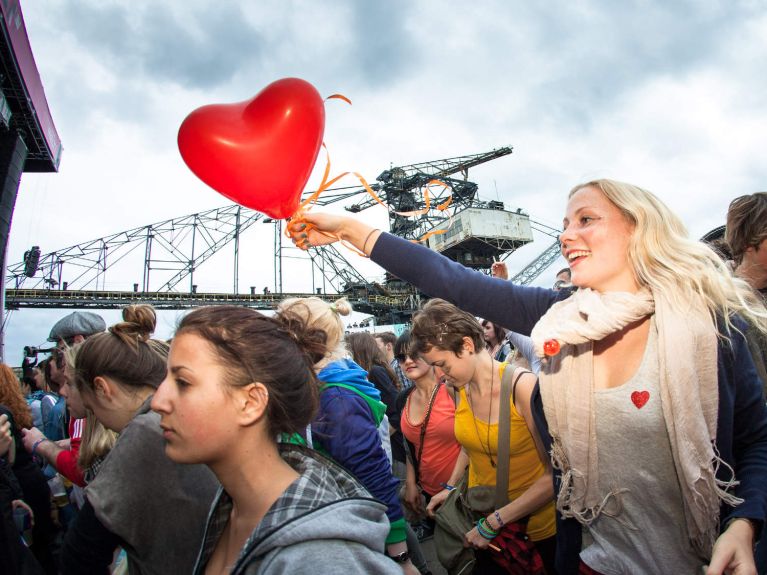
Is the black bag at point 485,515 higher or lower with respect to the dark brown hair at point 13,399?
lower

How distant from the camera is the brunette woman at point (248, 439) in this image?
105 cm

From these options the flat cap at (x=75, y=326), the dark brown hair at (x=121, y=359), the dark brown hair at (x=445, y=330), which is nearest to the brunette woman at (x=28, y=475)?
the flat cap at (x=75, y=326)

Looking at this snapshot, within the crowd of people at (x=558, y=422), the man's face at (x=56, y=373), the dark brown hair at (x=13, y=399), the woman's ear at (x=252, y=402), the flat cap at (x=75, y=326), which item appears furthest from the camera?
the man's face at (x=56, y=373)

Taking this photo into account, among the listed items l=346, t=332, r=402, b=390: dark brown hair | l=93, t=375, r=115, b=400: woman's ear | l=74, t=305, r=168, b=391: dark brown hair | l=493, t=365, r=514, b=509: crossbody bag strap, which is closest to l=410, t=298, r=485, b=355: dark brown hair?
l=493, t=365, r=514, b=509: crossbody bag strap

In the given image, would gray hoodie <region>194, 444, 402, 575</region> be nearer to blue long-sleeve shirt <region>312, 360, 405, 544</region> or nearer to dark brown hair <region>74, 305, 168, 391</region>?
blue long-sleeve shirt <region>312, 360, 405, 544</region>

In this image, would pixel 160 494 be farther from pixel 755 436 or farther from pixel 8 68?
pixel 8 68

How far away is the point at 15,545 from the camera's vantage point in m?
Answer: 1.77

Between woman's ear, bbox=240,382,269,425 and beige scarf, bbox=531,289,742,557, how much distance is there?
908mm

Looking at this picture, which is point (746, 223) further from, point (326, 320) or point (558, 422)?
point (326, 320)

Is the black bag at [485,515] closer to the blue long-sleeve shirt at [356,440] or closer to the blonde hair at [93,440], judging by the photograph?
the blue long-sleeve shirt at [356,440]

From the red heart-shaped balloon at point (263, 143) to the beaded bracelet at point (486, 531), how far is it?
1811mm

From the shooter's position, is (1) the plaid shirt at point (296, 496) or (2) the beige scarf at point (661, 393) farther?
(2) the beige scarf at point (661, 393)

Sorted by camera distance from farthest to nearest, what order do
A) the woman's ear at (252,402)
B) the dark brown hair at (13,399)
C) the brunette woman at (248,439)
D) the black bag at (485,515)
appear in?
the dark brown hair at (13,399)
the black bag at (485,515)
the woman's ear at (252,402)
the brunette woman at (248,439)

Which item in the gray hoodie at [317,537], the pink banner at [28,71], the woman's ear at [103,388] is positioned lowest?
the gray hoodie at [317,537]
